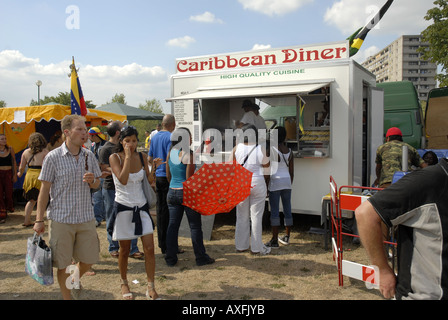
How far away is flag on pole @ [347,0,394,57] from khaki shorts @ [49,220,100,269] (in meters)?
5.16

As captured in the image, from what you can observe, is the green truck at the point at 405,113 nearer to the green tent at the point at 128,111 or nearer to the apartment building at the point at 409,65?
the green tent at the point at 128,111

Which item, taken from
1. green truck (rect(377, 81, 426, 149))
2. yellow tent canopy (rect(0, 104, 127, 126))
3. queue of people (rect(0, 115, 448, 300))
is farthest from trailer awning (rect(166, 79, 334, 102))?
green truck (rect(377, 81, 426, 149))

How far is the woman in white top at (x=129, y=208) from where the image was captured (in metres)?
3.51

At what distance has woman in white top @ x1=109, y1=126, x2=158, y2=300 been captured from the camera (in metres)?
3.51

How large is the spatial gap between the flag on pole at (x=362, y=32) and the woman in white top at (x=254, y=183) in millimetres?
2720

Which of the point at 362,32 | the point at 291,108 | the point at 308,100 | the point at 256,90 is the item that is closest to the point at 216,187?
the point at 256,90

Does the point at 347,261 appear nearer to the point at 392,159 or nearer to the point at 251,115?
the point at 392,159

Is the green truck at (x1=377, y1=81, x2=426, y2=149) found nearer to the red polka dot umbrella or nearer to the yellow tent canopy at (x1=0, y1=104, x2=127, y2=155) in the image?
the red polka dot umbrella

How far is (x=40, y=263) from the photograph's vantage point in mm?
3035

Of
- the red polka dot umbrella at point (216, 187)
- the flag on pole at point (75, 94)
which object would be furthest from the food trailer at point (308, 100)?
the flag on pole at point (75, 94)

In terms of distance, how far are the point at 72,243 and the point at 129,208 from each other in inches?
23.0

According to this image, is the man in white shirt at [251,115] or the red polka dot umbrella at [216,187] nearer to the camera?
the red polka dot umbrella at [216,187]

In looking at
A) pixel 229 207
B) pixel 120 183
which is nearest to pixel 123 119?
pixel 229 207
